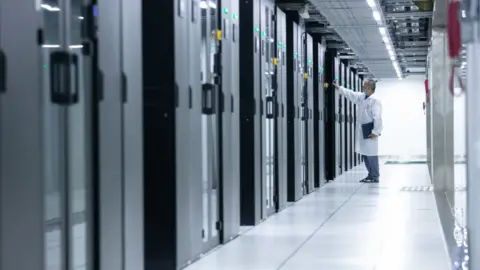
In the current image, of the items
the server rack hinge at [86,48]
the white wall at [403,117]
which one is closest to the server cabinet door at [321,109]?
the server rack hinge at [86,48]

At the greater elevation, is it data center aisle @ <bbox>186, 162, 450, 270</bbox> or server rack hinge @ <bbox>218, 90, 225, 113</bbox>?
server rack hinge @ <bbox>218, 90, 225, 113</bbox>

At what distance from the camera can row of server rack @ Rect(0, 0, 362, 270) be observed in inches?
117

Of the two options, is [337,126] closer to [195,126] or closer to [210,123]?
[210,123]

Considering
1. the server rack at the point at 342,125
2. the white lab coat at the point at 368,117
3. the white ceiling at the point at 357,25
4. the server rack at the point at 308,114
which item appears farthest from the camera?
the server rack at the point at 342,125

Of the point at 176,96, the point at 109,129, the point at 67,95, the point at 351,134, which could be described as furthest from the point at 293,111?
the point at 351,134

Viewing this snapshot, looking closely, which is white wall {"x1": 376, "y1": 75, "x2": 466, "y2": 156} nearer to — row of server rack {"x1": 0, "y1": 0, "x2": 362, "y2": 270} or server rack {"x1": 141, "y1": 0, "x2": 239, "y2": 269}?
row of server rack {"x1": 0, "y1": 0, "x2": 362, "y2": 270}

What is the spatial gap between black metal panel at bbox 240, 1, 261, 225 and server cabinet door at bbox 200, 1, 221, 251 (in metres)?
1.26

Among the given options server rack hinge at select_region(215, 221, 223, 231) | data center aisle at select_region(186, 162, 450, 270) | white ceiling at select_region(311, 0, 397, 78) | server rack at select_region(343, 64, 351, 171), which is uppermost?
white ceiling at select_region(311, 0, 397, 78)

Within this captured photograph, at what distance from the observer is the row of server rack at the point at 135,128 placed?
2.97 m

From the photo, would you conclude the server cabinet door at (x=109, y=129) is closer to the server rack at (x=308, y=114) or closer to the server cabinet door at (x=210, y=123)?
the server cabinet door at (x=210, y=123)

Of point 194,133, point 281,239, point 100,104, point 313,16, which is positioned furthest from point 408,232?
point 313,16

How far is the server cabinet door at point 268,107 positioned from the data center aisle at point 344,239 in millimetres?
293

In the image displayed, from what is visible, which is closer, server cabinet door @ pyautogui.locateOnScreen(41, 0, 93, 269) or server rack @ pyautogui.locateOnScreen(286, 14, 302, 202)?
server cabinet door @ pyautogui.locateOnScreen(41, 0, 93, 269)

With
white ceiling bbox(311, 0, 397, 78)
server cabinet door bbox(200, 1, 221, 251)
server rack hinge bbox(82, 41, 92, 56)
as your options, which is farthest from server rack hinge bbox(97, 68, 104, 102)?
white ceiling bbox(311, 0, 397, 78)
